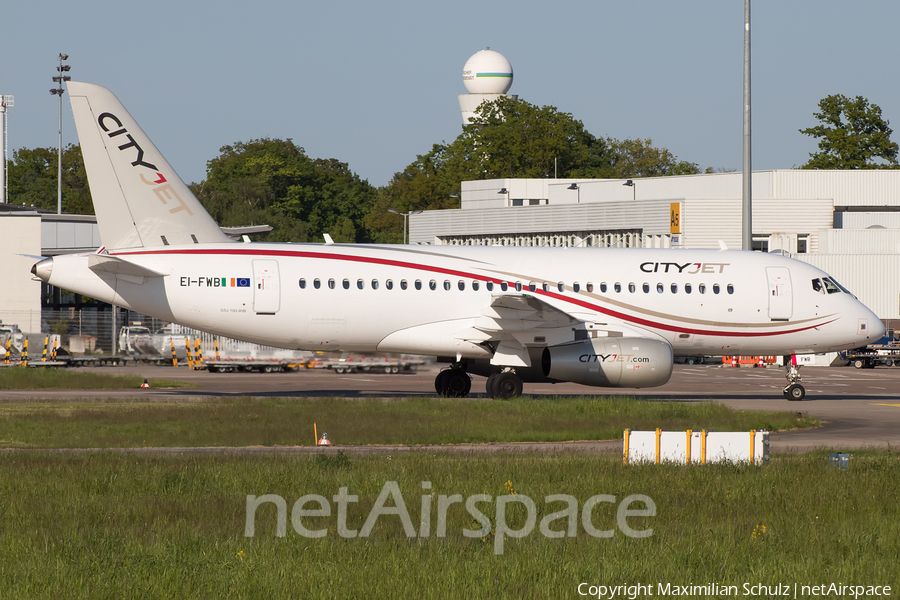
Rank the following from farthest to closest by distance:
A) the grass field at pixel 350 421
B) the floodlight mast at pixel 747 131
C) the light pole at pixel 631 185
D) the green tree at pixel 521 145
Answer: the green tree at pixel 521 145 < the light pole at pixel 631 185 < the floodlight mast at pixel 747 131 < the grass field at pixel 350 421

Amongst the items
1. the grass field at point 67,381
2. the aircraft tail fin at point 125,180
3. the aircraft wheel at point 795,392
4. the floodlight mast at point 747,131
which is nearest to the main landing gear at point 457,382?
the aircraft tail fin at point 125,180

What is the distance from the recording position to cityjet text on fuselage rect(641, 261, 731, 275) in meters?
28.0

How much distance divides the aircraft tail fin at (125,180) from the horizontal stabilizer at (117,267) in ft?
2.99

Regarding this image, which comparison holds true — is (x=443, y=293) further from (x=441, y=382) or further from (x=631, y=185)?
(x=631, y=185)

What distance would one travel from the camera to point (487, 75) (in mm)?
120562

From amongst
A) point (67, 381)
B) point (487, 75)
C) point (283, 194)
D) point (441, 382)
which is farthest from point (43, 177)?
point (441, 382)

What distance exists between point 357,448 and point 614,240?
181ft

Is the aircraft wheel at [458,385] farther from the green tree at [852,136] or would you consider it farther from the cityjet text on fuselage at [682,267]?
the green tree at [852,136]

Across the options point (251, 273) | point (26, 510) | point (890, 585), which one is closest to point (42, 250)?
point (251, 273)

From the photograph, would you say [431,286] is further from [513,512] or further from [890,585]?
[890,585]

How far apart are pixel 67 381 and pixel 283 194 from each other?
3526 inches

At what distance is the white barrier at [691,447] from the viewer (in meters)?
15.7

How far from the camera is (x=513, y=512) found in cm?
1182

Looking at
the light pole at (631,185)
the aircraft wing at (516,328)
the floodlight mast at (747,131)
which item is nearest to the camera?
the aircraft wing at (516,328)
